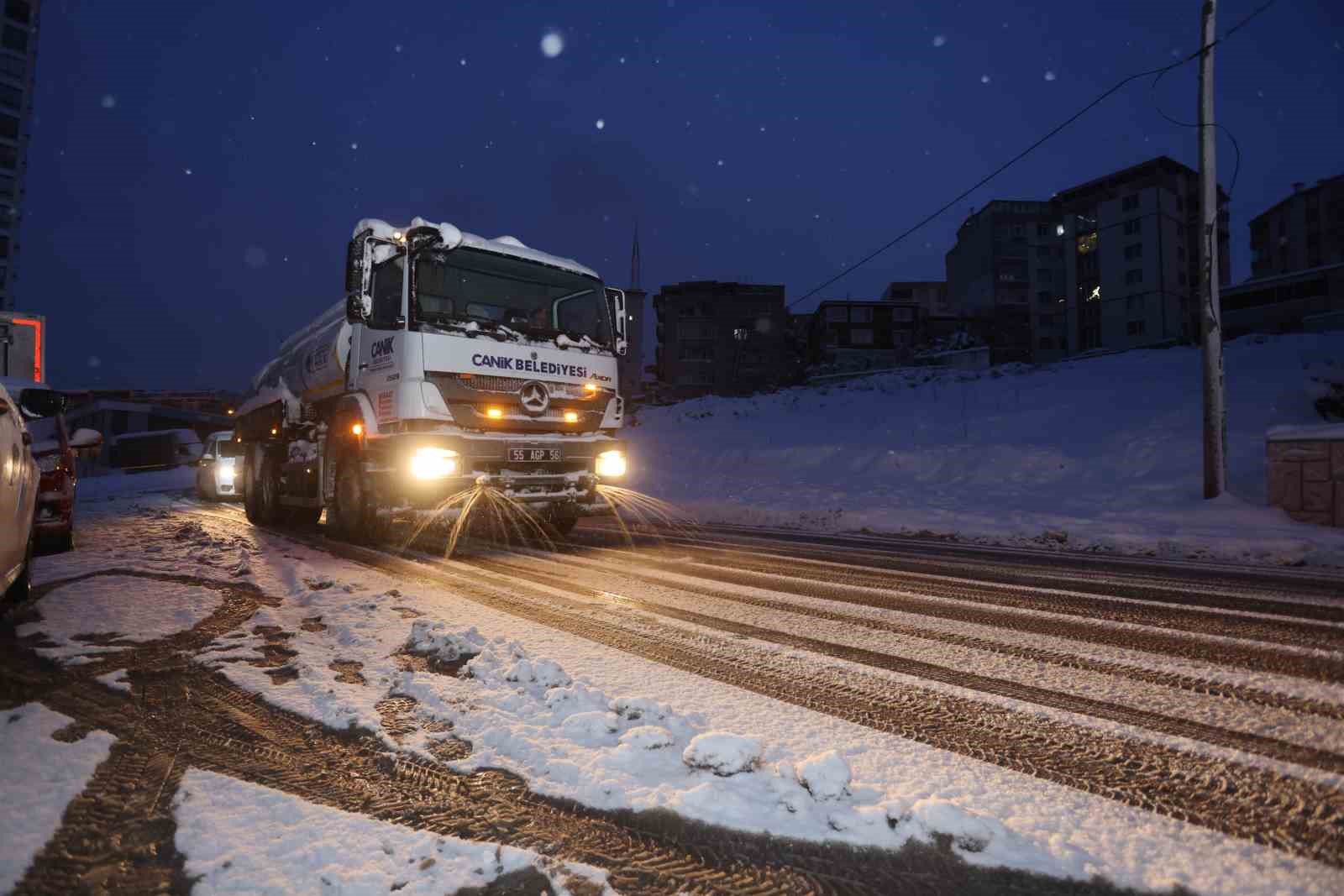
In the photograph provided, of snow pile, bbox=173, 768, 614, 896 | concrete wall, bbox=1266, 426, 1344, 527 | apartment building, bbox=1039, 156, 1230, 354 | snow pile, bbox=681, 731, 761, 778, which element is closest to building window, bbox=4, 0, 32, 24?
snow pile, bbox=173, 768, 614, 896

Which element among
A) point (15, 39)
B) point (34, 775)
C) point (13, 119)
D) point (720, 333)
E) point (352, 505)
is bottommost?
point (34, 775)

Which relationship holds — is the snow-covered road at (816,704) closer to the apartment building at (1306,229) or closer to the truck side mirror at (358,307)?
the truck side mirror at (358,307)

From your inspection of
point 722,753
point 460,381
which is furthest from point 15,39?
point 722,753

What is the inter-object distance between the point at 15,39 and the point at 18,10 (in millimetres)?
2455

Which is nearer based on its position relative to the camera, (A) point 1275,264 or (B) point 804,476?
(B) point 804,476

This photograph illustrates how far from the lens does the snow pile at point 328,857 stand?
1528 millimetres

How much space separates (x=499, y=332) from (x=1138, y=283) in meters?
54.2

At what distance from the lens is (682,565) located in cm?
611

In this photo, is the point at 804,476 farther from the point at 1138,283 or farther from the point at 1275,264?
the point at 1275,264

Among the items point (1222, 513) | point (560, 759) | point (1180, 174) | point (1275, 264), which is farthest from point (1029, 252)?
point (560, 759)

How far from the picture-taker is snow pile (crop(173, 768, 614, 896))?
1528mm

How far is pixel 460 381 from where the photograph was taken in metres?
6.93

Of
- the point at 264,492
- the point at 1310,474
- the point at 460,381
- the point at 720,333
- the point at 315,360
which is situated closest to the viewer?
the point at 460,381

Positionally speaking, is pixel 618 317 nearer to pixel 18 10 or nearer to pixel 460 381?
pixel 460 381
